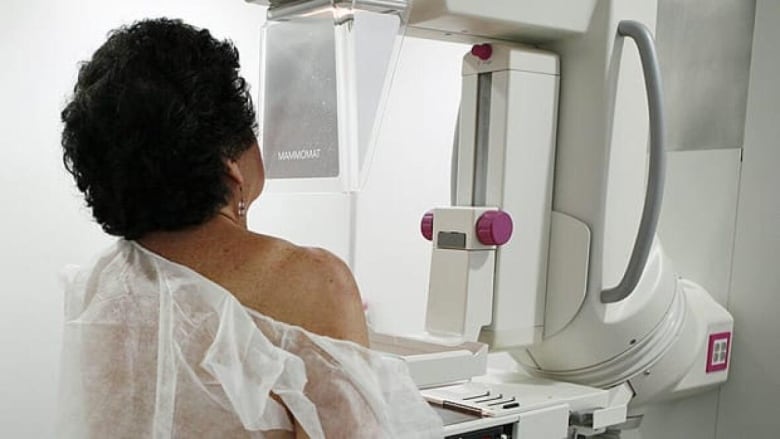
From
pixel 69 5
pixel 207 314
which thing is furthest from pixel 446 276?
pixel 69 5

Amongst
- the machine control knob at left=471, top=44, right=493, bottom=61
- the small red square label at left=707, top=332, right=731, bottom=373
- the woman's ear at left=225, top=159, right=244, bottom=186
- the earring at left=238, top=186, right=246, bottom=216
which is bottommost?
the small red square label at left=707, top=332, right=731, bottom=373

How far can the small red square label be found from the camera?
1812mm

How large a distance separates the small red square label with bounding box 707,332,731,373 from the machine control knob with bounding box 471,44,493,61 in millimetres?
931

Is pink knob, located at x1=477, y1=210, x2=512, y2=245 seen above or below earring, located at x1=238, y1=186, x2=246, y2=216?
below

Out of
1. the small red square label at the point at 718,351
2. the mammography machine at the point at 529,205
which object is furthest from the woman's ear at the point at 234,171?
the small red square label at the point at 718,351

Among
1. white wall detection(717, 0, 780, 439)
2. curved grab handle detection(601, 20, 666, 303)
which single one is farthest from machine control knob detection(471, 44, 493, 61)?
white wall detection(717, 0, 780, 439)

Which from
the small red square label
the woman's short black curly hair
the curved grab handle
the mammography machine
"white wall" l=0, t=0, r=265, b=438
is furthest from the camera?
"white wall" l=0, t=0, r=265, b=438

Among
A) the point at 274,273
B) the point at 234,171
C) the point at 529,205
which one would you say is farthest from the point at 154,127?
the point at 529,205

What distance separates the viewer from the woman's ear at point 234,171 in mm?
915

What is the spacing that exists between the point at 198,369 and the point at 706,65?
1.60 meters

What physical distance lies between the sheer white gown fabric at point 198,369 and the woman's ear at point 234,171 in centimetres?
13

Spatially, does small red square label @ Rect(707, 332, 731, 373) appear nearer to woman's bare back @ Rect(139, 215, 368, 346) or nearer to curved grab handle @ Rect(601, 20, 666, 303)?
curved grab handle @ Rect(601, 20, 666, 303)

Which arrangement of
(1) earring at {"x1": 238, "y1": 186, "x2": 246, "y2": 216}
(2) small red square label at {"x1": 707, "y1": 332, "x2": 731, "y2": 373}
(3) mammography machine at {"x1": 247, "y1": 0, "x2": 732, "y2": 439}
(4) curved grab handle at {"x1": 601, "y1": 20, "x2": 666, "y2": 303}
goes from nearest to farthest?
(1) earring at {"x1": 238, "y1": 186, "x2": 246, "y2": 216}, (3) mammography machine at {"x1": 247, "y1": 0, "x2": 732, "y2": 439}, (4) curved grab handle at {"x1": 601, "y1": 20, "x2": 666, "y2": 303}, (2) small red square label at {"x1": 707, "y1": 332, "x2": 731, "y2": 373}

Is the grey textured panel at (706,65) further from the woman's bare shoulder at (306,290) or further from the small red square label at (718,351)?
the woman's bare shoulder at (306,290)
